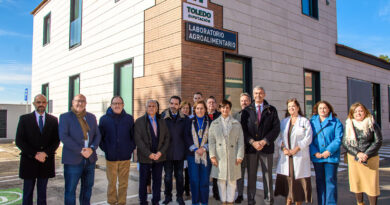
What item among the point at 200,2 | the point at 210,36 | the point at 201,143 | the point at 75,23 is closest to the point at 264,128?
the point at 201,143

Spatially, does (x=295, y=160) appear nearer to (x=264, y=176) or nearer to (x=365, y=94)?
(x=264, y=176)

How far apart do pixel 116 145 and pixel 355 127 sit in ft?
13.0

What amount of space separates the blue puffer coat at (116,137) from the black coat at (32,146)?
2.63 ft

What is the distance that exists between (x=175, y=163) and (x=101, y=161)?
4.74m

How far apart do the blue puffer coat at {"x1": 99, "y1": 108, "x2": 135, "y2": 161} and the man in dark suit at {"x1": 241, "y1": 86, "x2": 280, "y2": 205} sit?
6.85 ft

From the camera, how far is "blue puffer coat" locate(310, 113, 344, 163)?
4125 mm

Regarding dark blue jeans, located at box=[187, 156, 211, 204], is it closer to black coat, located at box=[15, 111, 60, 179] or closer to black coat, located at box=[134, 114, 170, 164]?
black coat, located at box=[134, 114, 170, 164]

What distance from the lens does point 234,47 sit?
8.20 m

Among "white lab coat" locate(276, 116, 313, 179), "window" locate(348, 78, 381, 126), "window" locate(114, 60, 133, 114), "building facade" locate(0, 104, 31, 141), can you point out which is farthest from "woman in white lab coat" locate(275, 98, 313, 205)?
"building facade" locate(0, 104, 31, 141)

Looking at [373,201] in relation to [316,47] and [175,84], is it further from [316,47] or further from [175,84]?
[316,47]

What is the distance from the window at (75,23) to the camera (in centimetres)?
1197

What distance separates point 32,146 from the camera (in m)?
3.99

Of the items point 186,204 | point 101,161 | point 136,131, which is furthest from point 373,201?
point 101,161

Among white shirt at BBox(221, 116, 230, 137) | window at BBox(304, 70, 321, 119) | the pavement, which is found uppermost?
window at BBox(304, 70, 321, 119)
